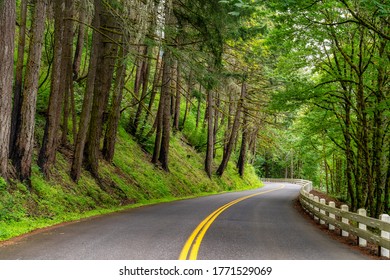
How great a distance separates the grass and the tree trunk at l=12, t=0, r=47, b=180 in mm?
721

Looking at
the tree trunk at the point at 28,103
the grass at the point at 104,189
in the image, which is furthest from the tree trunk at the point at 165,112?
the tree trunk at the point at 28,103

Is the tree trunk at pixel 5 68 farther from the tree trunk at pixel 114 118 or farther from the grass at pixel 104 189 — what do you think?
the tree trunk at pixel 114 118

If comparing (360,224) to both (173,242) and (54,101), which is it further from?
(54,101)

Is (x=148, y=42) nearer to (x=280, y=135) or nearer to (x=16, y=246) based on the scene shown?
(x=16, y=246)

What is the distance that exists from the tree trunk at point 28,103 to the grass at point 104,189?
72 centimetres

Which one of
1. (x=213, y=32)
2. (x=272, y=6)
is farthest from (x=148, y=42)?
(x=272, y=6)

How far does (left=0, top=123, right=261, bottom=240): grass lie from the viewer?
35.4 feet

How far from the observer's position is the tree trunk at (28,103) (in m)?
12.0

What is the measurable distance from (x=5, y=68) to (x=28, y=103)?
5.29ft

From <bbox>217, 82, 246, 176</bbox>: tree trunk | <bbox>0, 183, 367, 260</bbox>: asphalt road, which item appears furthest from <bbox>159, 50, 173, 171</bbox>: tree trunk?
<bbox>0, 183, 367, 260</bbox>: asphalt road

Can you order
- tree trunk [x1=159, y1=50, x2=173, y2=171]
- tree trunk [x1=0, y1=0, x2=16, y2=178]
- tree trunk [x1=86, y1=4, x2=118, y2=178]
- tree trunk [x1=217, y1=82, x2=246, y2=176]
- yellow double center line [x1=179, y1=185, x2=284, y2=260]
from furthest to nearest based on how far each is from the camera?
tree trunk [x1=217, y1=82, x2=246, y2=176] < tree trunk [x1=159, y1=50, x2=173, y2=171] < tree trunk [x1=86, y1=4, x2=118, y2=178] < tree trunk [x1=0, y1=0, x2=16, y2=178] < yellow double center line [x1=179, y1=185, x2=284, y2=260]

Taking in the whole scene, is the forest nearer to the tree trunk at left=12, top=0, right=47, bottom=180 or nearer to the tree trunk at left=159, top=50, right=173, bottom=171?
the tree trunk at left=12, top=0, right=47, bottom=180

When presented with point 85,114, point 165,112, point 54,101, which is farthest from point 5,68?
point 165,112

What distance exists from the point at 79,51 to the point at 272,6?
551 inches
